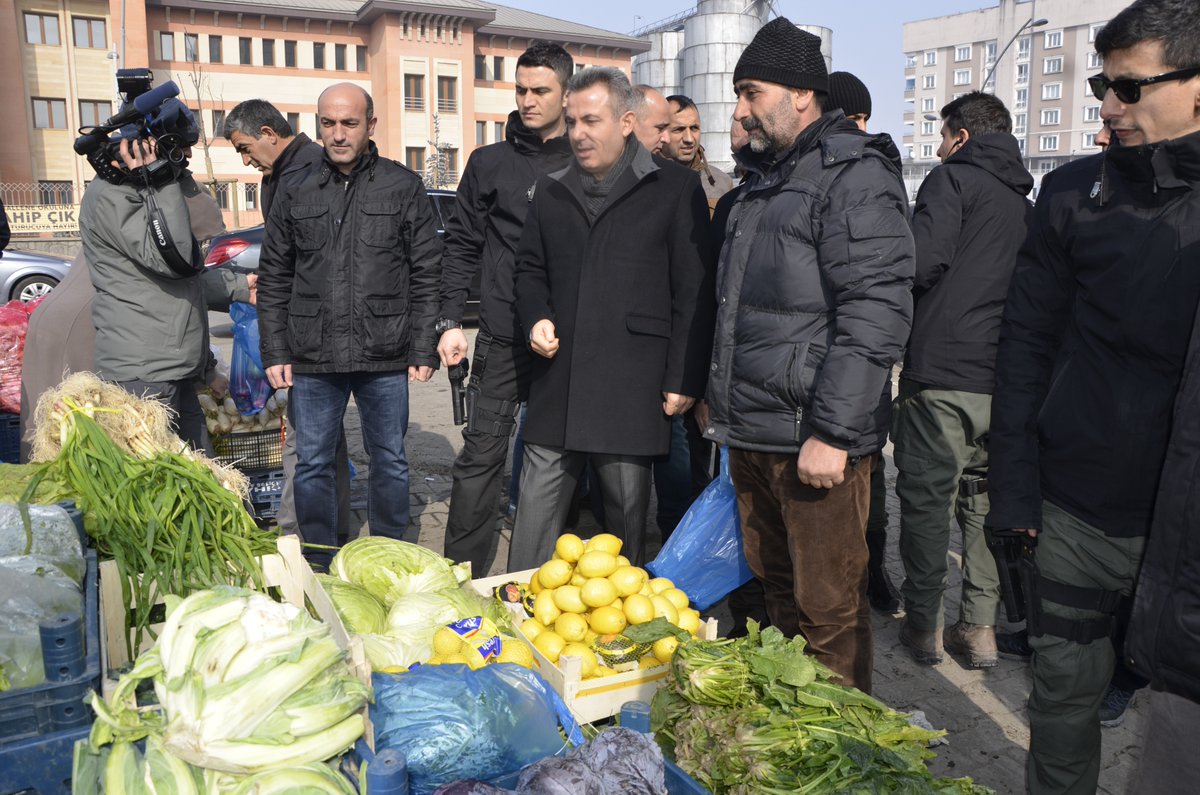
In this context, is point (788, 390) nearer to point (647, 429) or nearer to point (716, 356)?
point (716, 356)

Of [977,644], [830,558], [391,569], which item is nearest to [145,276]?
[391,569]

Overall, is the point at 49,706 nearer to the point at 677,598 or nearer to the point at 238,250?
the point at 677,598

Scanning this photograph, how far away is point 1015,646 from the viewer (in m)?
4.22

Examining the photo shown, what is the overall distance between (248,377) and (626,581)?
3055 millimetres

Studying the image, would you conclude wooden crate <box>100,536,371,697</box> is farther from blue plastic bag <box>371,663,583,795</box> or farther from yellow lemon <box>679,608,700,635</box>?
yellow lemon <box>679,608,700,635</box>

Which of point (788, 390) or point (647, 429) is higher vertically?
point (788, 390)

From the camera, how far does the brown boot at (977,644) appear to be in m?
4.13

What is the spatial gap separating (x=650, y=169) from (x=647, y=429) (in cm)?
113

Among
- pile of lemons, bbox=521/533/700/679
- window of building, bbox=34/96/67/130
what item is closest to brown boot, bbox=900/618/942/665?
pile of lemons, bbox=521/533/700/679

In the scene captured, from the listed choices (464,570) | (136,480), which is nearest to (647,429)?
(464,570)

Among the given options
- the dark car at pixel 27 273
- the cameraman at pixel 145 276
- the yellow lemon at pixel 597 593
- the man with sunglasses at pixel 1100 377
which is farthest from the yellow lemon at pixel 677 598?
the dark car at pixel 27 273

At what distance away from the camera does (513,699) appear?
2.52 meters

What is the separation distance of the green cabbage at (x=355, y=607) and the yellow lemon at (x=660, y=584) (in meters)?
1.01

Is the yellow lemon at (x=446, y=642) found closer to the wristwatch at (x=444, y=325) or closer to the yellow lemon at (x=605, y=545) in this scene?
the yellow lemon at (x=605, y=545)
